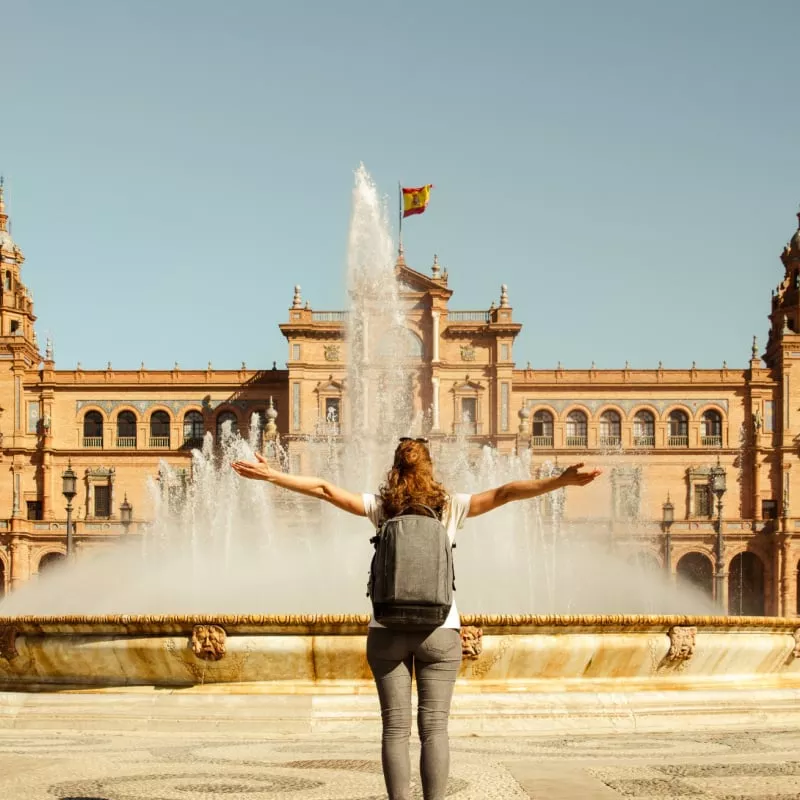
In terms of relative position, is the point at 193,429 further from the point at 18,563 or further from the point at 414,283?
the point at 414,283

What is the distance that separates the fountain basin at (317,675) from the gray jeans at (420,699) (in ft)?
12.0

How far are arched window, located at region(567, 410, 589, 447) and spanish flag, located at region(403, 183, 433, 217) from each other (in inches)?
501

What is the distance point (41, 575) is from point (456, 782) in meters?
51.4

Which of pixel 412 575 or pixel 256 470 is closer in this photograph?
pixel 412 575

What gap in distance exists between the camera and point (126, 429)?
62.3 metres

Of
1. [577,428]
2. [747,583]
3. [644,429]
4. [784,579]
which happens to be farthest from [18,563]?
[784,579]

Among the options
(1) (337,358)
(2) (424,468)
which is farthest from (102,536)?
(2) (424,468)

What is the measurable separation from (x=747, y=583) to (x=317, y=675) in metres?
52.2

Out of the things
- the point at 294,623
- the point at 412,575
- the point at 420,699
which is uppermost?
the point at 412,575

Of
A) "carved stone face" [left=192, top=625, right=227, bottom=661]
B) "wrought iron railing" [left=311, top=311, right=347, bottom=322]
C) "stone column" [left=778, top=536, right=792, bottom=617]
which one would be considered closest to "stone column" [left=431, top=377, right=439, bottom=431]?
"wrought iron railing" [left=311, top=311, right=347, bottom=322]

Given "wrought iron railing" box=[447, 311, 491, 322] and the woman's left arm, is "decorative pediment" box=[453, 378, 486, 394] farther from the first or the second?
the woman's left arm

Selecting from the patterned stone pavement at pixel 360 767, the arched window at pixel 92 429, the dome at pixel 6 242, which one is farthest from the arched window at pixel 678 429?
the patterned stone pavement at pixel 360 767

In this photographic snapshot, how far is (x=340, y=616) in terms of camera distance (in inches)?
364

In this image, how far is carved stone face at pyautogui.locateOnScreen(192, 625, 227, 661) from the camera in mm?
9383
